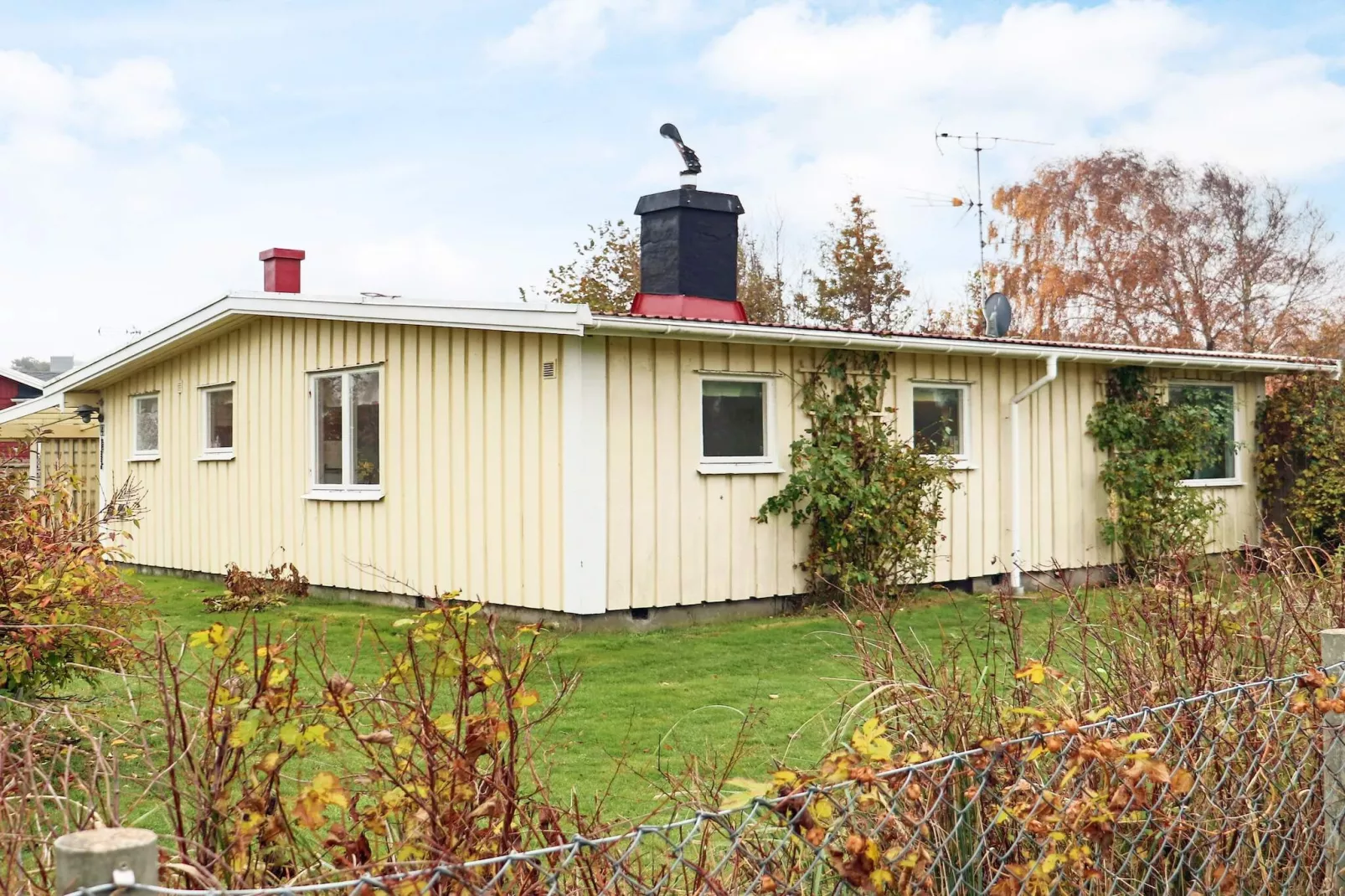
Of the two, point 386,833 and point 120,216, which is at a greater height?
point 120,216

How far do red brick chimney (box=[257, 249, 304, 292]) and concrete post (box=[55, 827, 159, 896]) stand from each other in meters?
14.3

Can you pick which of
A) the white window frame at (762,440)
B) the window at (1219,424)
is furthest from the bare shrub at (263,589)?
the window at (1219,424)

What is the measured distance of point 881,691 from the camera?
3816 millimetres

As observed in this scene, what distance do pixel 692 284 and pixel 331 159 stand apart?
7.55m

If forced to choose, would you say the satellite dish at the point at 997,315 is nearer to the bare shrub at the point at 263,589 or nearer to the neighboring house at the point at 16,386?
the bare shrub at the point at 263,589

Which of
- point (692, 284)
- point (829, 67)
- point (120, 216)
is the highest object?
point (829, 67)

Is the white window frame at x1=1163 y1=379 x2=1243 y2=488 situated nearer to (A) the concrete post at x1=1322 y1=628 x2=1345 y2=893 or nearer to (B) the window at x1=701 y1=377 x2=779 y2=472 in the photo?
(B) the window at x1=701 y1=377 x2=779 y2=472

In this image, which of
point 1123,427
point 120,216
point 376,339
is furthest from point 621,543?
point 120,216

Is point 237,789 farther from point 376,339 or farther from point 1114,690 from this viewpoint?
point 376,339

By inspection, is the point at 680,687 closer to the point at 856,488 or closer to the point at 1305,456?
the point at 856,488

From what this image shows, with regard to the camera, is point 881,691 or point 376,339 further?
point 376,339

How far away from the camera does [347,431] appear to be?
1343 cm

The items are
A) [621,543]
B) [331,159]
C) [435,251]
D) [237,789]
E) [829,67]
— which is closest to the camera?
[237,789]

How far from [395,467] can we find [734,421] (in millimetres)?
3194
